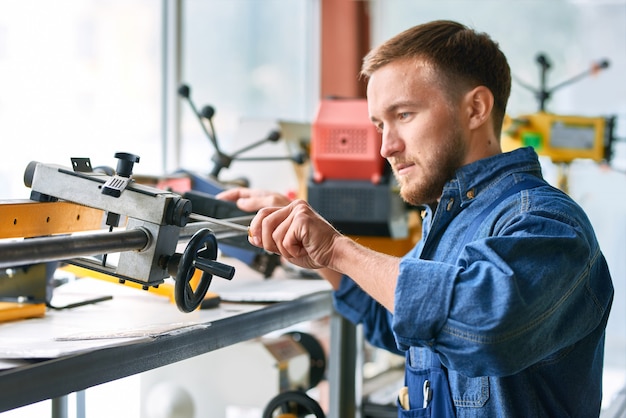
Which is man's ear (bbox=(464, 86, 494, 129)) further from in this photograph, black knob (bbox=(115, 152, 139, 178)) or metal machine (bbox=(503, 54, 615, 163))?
metal machine (bbox=(503, 54, 615, 163))

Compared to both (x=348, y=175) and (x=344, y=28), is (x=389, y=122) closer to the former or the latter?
(x=348, y=175)

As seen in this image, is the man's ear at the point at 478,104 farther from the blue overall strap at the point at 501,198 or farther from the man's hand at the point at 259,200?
the man's hand at the point at 259,200

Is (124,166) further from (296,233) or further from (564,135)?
(564,135)

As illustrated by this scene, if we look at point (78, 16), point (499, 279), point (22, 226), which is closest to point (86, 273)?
point (22, 226)

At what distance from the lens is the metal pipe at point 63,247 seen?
95cm

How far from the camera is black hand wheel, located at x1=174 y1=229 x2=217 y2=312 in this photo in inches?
45.1

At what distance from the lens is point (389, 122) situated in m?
1.42

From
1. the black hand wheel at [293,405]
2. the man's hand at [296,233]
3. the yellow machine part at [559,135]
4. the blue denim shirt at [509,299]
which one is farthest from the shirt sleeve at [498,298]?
the yellow machine part at [559,135]

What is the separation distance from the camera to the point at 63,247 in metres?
1.00

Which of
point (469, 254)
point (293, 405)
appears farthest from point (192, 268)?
point (293, 405)

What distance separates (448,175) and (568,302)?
1.23 ft

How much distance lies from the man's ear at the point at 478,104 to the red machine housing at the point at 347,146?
2.71ft

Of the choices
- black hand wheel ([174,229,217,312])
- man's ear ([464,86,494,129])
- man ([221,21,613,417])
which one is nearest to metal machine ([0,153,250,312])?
black hand wheel ([174,229,217,312])

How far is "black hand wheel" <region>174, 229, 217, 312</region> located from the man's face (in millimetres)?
399
